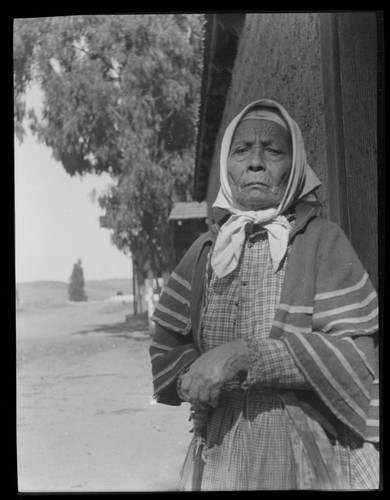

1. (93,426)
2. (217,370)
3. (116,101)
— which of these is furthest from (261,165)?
(93,426)

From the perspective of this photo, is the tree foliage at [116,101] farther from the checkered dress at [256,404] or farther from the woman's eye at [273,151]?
the woman's eye at [273,151]

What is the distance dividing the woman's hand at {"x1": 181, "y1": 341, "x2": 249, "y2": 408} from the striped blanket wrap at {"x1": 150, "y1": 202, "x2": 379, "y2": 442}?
Answer: 14 cm

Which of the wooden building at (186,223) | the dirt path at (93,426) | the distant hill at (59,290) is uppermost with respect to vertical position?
the wooden building at (186,223)

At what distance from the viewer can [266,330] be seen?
7.45 ft

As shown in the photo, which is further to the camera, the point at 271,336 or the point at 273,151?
the point at 273,151

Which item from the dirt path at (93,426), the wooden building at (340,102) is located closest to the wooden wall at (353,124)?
the wooden building at (340,102)

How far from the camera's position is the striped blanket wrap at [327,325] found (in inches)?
86.6

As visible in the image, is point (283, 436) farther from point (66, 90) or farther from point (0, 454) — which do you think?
point (66, 90)

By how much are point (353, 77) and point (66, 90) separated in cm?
125

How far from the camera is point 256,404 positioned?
2.26 metres

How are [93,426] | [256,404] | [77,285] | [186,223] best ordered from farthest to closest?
[186,223], [77,285], [93,426], [256,404]

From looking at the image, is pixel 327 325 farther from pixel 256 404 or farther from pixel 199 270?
pixel 199 270

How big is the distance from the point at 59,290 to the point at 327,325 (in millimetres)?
1214

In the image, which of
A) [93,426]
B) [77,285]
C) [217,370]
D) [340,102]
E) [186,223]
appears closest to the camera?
[217,370]
